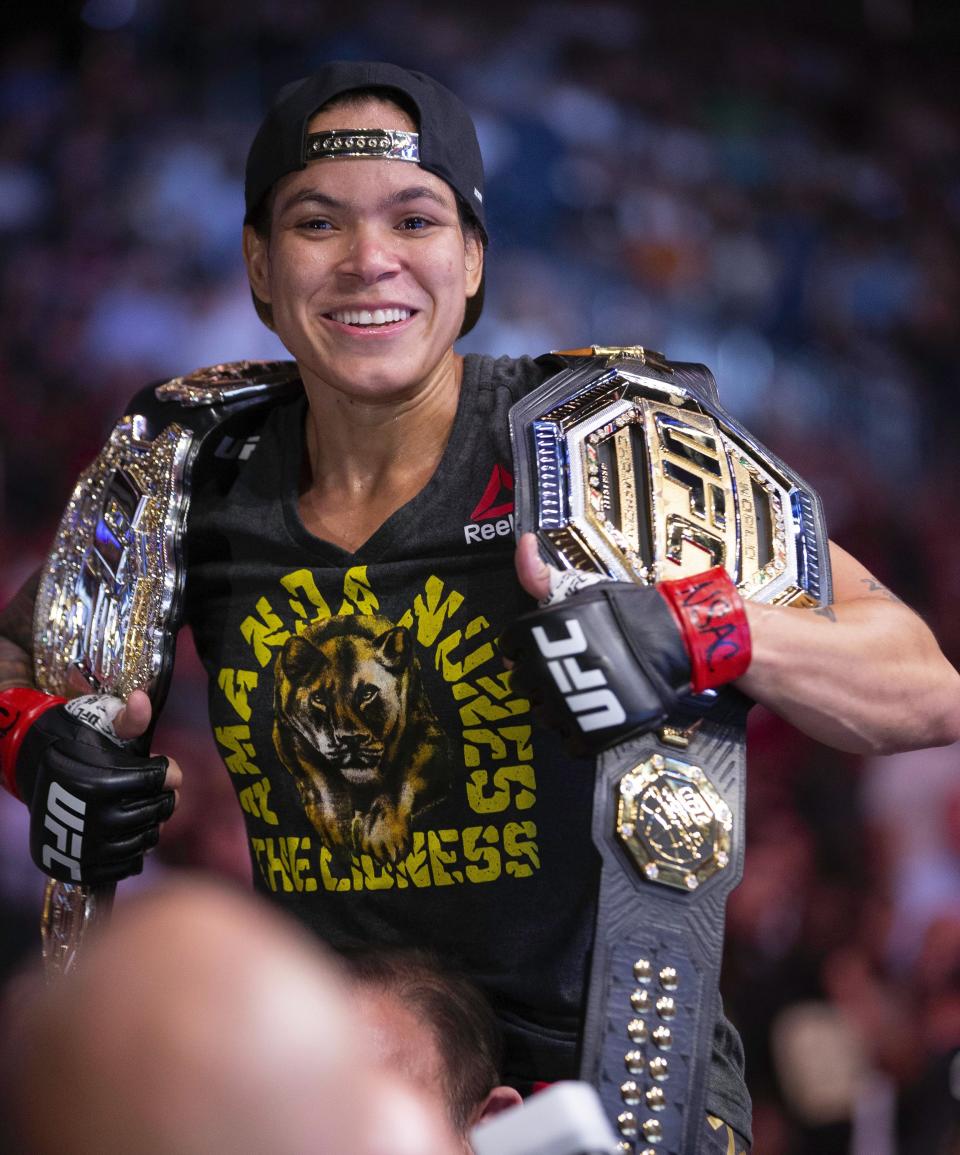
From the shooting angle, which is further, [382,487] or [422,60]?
[422,60]

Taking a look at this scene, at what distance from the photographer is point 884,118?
3.19 m

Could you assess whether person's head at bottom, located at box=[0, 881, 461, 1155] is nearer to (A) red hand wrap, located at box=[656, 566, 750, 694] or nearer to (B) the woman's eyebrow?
(A) red hand wrap, located at box=[656, 566, 750, 694]

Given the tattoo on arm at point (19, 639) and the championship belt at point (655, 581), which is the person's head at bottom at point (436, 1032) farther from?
the tattoo on arm at point (19, 639)

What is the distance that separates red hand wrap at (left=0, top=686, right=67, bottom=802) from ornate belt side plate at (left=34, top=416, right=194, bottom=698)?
7 cm

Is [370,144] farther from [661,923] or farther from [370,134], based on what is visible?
[661,923]

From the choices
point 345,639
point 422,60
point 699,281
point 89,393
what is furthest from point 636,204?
Result: point 345,639

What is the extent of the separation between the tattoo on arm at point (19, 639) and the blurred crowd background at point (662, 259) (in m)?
1.12

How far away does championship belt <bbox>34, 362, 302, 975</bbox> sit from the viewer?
1780mm

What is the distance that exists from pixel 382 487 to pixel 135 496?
346mm

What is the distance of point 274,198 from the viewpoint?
1.81 metres

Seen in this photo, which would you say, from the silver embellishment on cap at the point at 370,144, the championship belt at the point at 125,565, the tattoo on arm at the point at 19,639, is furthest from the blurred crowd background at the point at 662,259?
the silver embellishment on cap at the point at 370,144

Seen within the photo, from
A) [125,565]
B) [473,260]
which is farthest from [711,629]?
[125,565]

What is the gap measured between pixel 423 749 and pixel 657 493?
426 mm

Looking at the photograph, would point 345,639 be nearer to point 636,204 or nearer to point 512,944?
point 512,944
